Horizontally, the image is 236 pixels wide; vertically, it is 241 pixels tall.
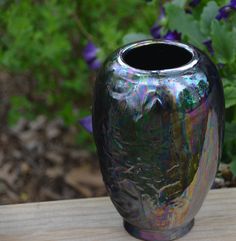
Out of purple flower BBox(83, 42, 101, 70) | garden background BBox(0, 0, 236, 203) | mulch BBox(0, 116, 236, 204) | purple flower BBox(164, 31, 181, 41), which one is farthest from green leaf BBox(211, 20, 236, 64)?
mulch BBox(0, 116, 236, 204)

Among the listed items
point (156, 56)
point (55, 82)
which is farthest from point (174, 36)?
point (55, 82)

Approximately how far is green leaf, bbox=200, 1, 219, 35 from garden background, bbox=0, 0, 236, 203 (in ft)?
0.55

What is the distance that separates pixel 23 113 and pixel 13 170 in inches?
10.0

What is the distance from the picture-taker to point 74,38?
2.79 meters

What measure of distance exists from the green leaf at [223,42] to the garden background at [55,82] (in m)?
0.28

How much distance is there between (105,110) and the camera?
1281 millimetres

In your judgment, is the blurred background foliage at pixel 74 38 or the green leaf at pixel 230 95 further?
the blurred background foliage at pixel 74 38

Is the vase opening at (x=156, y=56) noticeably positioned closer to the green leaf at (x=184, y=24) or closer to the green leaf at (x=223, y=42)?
the green leaf at (x=223, y=42)

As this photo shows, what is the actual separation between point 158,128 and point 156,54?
196mm

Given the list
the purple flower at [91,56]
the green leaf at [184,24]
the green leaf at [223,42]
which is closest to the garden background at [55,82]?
the purple flower at [91,56]

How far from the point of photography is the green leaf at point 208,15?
5.57ft

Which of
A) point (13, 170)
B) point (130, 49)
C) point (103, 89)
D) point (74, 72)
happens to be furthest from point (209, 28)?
point (13, 170)

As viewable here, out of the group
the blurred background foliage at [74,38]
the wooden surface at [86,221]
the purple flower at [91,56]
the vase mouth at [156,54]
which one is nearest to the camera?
the vase mouth at [156,54]

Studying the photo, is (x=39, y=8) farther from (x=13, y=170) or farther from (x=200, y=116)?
(x=200, y=116)
